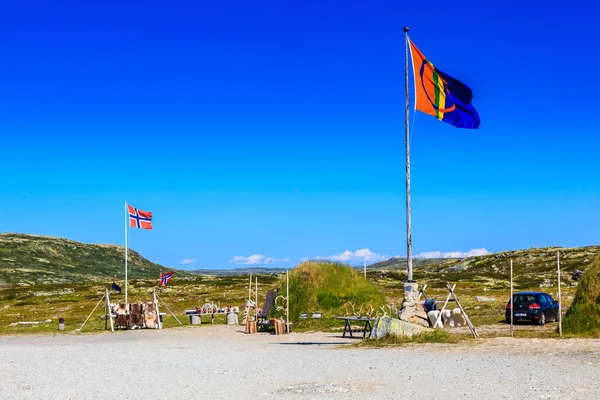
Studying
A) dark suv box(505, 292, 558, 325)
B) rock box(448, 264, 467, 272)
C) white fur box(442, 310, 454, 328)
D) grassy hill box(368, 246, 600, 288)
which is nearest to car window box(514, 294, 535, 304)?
dark suv box(505, 292, 558, 325)

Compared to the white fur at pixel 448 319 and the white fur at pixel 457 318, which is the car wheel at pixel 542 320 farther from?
the white fur at pixel 448 319

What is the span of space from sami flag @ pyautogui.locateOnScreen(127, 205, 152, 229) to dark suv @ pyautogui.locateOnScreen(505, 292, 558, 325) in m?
28.0

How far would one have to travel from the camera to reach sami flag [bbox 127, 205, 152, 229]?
2042 inches

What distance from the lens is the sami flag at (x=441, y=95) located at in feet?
91.6

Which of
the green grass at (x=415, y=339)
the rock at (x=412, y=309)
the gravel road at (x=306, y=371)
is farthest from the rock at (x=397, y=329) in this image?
the gravel road at (x=306, y=371)

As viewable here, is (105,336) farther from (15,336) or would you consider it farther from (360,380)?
(360,380)

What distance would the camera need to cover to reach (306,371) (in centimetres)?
2047

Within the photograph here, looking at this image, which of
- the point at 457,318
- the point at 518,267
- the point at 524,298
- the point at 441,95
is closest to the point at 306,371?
the point at 441,95

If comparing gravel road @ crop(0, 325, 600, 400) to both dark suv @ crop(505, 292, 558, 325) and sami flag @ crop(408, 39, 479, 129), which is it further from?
dark suv @ crop(505, 292, 558, 325)

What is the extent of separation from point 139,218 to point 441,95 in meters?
31.1

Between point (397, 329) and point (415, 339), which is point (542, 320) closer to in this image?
point (415, 339)

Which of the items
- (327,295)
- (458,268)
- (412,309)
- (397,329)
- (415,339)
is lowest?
(458,268)

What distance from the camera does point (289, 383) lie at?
18.0m

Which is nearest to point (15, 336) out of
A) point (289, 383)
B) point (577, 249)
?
point (289, 383)
